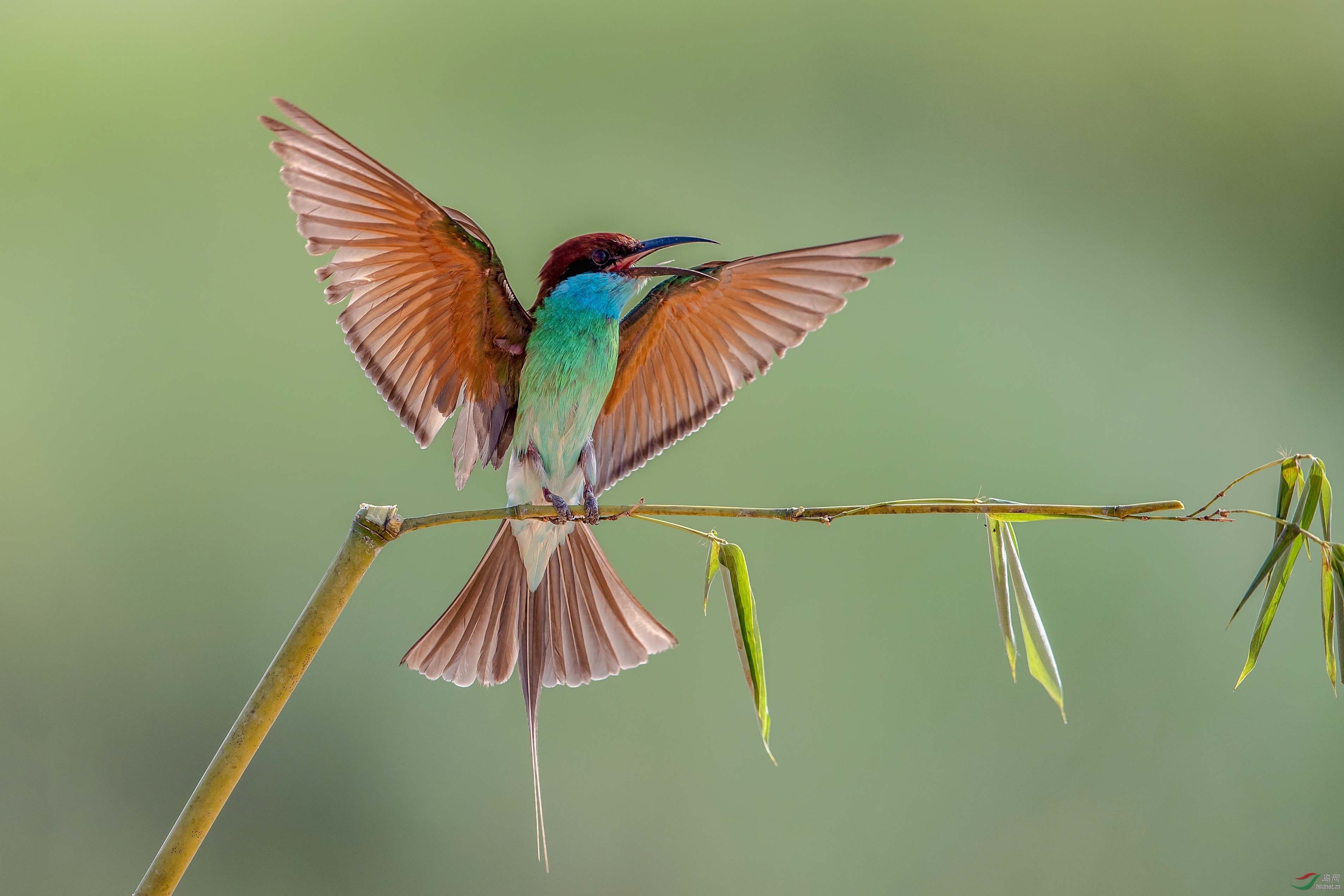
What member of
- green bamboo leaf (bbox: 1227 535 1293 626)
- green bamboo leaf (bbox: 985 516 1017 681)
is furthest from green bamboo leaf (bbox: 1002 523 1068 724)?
green bamboo leaf (bbox: 1227 535 1293 626)

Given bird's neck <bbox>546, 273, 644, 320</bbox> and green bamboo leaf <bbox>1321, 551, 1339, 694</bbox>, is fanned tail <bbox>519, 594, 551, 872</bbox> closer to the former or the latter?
bird's neck <bbox>546, 273, 644, 320</bbox>

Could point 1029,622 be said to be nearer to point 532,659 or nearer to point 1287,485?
point 1287,485

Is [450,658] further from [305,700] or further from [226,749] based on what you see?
[305,700]

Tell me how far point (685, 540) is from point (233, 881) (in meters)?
1.25

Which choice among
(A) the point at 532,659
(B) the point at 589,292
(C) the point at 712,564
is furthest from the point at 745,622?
(B) the point at 589,292

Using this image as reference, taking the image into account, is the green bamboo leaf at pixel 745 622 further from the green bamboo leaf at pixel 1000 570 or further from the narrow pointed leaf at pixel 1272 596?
the narrow pointed leaf at pixel 1272 596

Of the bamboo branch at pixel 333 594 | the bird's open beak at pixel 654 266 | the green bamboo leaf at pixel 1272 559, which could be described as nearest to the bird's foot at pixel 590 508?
the bamboo branch at pixel 333 594

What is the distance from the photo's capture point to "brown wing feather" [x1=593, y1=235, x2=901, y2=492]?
1.14m

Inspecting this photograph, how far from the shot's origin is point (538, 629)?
1039 millimetres

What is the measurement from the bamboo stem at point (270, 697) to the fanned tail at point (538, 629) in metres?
0.34

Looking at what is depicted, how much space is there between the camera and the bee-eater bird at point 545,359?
34.9 inches

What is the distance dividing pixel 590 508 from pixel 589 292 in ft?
1.05

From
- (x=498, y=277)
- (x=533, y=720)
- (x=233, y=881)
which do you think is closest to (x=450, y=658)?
(x=533, y=720)

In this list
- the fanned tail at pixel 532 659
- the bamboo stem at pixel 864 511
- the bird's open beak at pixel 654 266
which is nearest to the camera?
the bamboo stem at pixel 864 511
